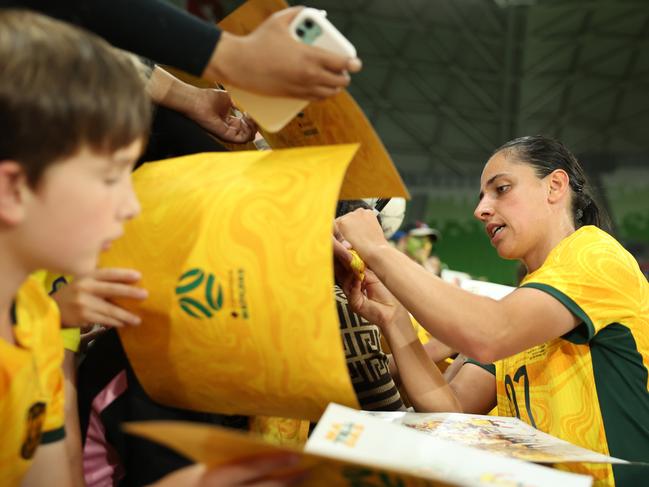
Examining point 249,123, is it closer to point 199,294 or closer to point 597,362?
point 199,294

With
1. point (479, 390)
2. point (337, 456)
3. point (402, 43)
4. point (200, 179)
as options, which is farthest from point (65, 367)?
point (402, 43)

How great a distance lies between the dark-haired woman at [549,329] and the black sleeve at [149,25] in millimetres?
527

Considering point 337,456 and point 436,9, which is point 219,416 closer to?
point 337,456

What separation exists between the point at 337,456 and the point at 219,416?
18.1 inches

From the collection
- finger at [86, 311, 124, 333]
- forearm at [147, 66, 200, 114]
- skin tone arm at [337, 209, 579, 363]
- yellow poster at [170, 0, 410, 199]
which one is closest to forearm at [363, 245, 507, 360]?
skin tone arm at [337, 209, 579, 363]

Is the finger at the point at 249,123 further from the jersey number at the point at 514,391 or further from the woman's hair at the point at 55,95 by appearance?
the jersey number at the point at 514,391

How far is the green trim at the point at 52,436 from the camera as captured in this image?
2.84 feet

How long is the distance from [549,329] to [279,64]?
2.52ft

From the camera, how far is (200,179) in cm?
91

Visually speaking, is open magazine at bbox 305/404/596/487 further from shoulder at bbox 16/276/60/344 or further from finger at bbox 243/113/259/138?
finger at bbox 243/113/259/138

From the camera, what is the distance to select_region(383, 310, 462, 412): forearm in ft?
4.80

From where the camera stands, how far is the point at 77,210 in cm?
71

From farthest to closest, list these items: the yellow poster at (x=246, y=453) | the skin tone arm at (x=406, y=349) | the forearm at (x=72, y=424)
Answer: the skin tone arm at (x=406, y=349)
the forearm at (x=72, y=424)
the yellow poster at (x=246, y=453)

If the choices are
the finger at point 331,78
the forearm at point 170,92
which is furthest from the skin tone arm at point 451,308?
the finger at point 331,78
